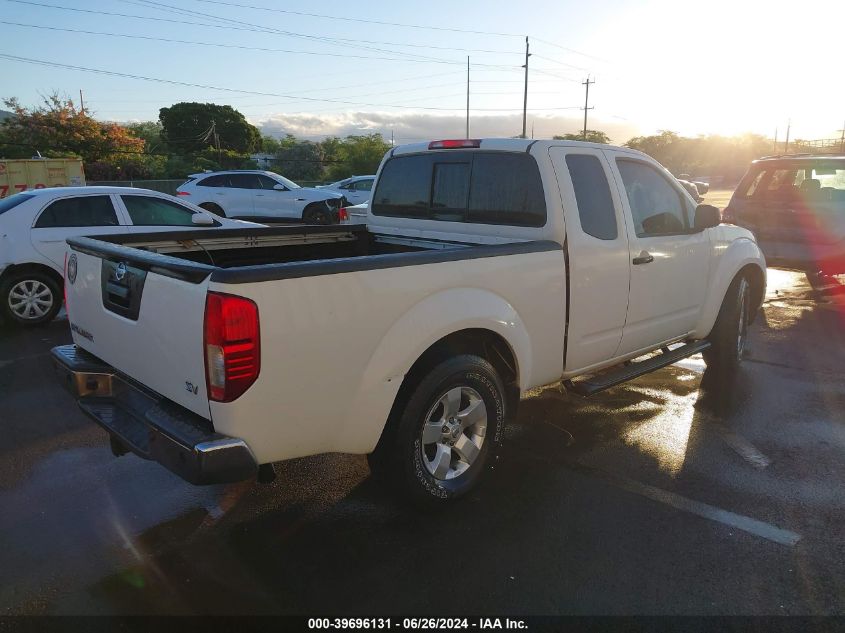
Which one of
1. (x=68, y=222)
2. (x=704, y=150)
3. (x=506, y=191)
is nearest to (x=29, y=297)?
(x=68, y=222)

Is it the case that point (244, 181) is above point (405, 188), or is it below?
below

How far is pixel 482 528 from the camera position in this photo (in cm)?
337

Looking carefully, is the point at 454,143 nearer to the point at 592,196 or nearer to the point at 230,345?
the point at 592,196

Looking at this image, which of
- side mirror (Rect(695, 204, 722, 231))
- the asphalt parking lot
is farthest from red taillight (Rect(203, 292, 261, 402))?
side mirror (Rect(695, 204, 722, 231))

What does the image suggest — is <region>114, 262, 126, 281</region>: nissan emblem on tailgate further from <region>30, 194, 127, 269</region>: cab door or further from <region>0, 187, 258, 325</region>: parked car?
<region>30, 194, 127, 269</region>: cab door

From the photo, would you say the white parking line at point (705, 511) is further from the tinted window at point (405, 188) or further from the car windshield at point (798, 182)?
the car windshield at point (798, 182)

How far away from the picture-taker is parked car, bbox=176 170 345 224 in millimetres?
18312

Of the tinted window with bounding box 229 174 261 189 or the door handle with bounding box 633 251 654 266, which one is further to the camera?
the tinted window with bounding box 229 174 261 189

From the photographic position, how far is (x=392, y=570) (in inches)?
118

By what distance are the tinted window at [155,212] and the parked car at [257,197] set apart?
1001 centimetres

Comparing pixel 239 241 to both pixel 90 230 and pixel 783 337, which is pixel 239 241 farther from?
pixel 783 337

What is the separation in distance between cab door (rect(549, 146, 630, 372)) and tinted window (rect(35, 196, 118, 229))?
596 cm

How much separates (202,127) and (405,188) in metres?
85.9

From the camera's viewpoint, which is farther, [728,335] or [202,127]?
[202,127]
